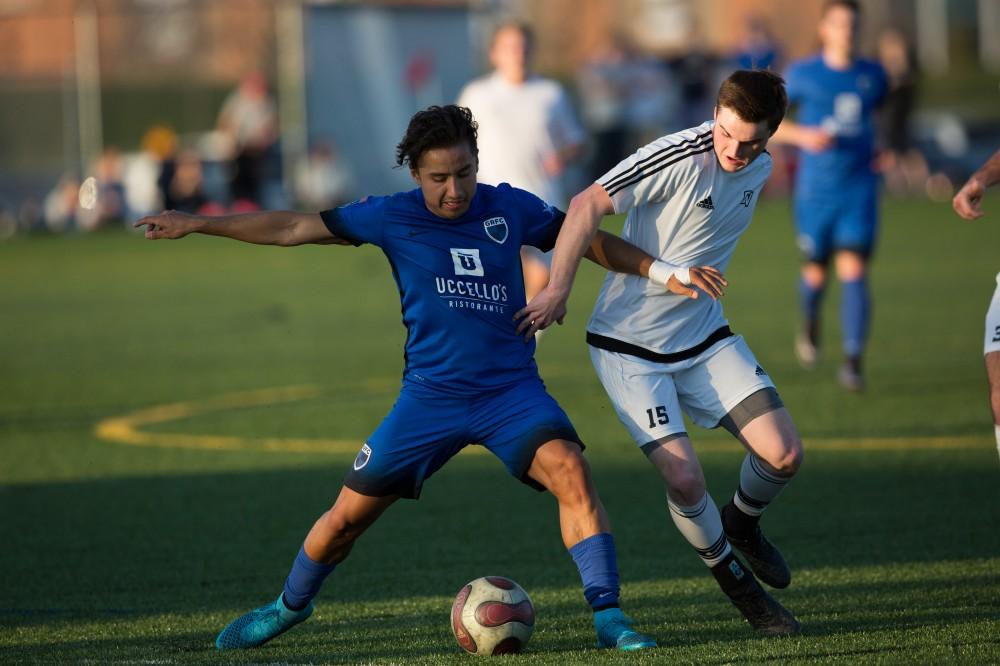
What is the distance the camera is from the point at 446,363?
5.41m

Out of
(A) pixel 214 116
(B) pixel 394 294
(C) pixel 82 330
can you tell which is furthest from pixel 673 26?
(C) pixel 82 330

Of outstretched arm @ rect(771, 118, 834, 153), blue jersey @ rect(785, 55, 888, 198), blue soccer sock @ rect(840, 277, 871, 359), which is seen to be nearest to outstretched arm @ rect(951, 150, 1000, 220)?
outstretched arm @ rect(771, 118, 834, 153)

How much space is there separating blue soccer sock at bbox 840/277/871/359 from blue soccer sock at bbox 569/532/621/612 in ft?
20.2

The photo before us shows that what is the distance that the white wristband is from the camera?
17.9 ft

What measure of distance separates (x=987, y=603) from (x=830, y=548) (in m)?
1.15

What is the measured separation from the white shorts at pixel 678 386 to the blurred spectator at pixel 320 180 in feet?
74.5

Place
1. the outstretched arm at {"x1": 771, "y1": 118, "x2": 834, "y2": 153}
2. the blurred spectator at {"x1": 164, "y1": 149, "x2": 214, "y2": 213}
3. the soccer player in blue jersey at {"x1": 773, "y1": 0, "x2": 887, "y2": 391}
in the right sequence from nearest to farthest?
the outstretched arm at {"x1": 771, "y1": 118, "x2": 834, "y2": 153}
the soccer player in blue jersey at {"x1": 773, "y1": 0, "x2": 887, "y2": 391}
the blurred spectator at {"x1": 164, "y1": 149, "x2": 214, "y2": 213}

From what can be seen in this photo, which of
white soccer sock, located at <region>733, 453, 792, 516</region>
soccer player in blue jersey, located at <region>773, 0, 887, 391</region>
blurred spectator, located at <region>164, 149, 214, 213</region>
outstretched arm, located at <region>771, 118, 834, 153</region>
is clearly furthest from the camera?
blurred spectator, located at <region>164, 149, 214, 213</region>

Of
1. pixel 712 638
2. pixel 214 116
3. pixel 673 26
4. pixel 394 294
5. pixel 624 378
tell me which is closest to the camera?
pixel 712 638

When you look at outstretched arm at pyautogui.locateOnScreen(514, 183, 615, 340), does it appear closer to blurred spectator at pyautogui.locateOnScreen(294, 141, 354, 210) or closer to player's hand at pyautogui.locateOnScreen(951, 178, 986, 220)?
player's hand at pyautogui.locateOnScreen(951, 178, 986, 220)

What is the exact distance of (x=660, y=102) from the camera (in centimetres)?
2920

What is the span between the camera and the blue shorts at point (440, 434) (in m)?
5.33

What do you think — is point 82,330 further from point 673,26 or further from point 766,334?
point 673,26

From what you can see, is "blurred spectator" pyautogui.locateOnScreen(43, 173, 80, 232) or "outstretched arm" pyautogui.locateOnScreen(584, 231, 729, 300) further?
"blurred spectator" pyautogui.locateOnScreen(43, 173, 80, 232)
